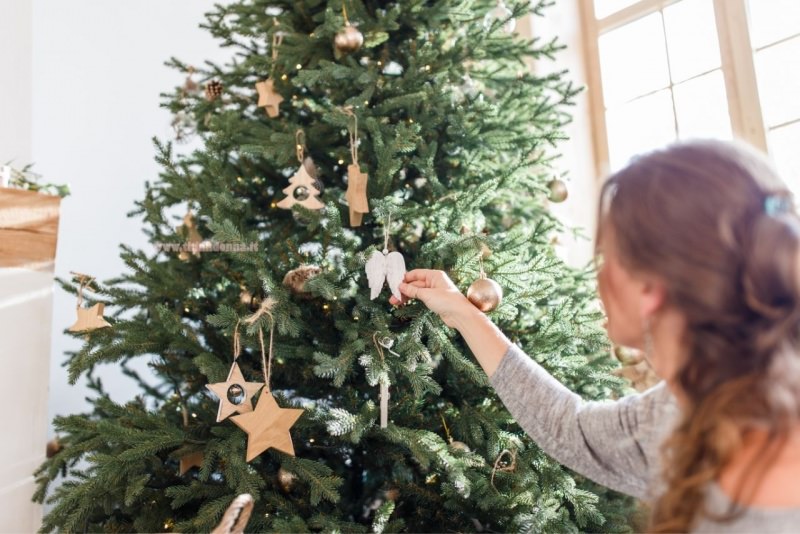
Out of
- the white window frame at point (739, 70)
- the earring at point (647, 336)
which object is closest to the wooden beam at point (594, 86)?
the white window frame at point (739, 70)

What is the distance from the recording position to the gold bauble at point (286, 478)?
1227 mm

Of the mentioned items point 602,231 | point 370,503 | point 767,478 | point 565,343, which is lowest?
point 370,503

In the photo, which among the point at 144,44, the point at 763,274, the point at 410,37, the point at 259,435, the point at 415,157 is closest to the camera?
the point at 763,274

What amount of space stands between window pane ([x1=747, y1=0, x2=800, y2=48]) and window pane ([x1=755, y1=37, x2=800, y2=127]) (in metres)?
0.03

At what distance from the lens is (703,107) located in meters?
2.20

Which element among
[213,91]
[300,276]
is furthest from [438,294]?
[213,91]

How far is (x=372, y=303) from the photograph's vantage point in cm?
126

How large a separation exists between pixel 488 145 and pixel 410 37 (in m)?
0.36

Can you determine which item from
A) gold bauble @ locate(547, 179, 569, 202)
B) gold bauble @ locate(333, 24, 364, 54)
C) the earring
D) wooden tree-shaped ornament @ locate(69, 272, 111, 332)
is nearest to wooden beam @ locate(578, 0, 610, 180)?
gold bauble @ locate(547, 179, 569, 202)

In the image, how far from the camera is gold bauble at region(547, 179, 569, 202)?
64.5 inches

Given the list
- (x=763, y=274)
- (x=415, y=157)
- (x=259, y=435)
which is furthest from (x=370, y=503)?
(x=763, y=274)

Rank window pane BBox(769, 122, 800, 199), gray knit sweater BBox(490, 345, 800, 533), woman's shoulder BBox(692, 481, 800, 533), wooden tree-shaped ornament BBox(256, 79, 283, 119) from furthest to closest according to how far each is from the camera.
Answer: window pane BBox(769, 122, 800, 199), wooden tree-shaped ornament BBox(256, 79, 283, 119), gray knit sweater BBox(490, 345, 800, 533), woman's shoulder BBox(692, 481, 800, 533)

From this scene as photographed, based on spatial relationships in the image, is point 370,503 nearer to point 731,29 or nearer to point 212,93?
point 212,93

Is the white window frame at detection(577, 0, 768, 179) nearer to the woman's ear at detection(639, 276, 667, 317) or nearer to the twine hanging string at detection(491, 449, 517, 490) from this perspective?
the twine hanging string at detection(491, 449, 517, 490)
